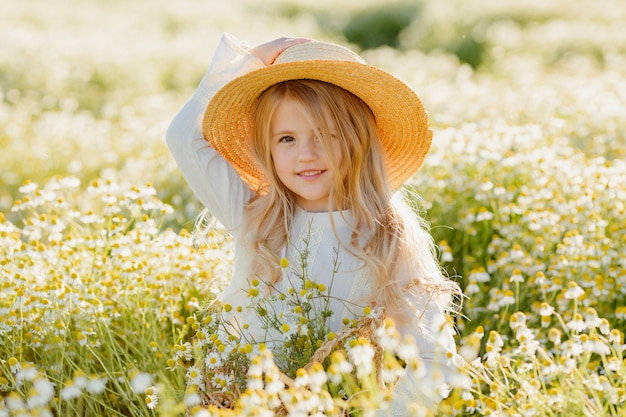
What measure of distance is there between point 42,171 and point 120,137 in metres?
1.16

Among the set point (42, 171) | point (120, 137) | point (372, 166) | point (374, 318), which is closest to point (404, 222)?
point (372, 166)

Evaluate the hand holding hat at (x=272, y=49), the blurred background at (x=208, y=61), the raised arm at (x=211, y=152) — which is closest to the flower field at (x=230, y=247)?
the blurred background at (x=208, y=61)

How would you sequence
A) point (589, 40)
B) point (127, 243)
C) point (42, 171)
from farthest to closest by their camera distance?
1. point (589, 40)
2. point (42, 171)
3. point (127, 243)

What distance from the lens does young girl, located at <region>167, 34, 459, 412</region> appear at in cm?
254

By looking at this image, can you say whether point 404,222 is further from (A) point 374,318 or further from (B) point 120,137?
(B) point 120,137

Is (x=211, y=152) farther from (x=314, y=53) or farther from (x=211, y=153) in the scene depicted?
(x=314, y=53)

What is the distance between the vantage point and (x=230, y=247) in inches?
136

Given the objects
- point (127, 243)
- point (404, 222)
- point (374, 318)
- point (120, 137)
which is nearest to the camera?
point (374, 318)

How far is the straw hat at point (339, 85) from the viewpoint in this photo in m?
2.50

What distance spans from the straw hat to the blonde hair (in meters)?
0.05

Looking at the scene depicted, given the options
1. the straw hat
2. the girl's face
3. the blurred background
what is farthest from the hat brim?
the blurred background

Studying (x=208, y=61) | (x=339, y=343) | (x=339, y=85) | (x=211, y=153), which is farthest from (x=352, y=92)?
(x=208, y=61)

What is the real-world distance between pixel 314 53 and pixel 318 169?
0.36 metres

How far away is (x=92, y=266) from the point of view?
3.16 m
